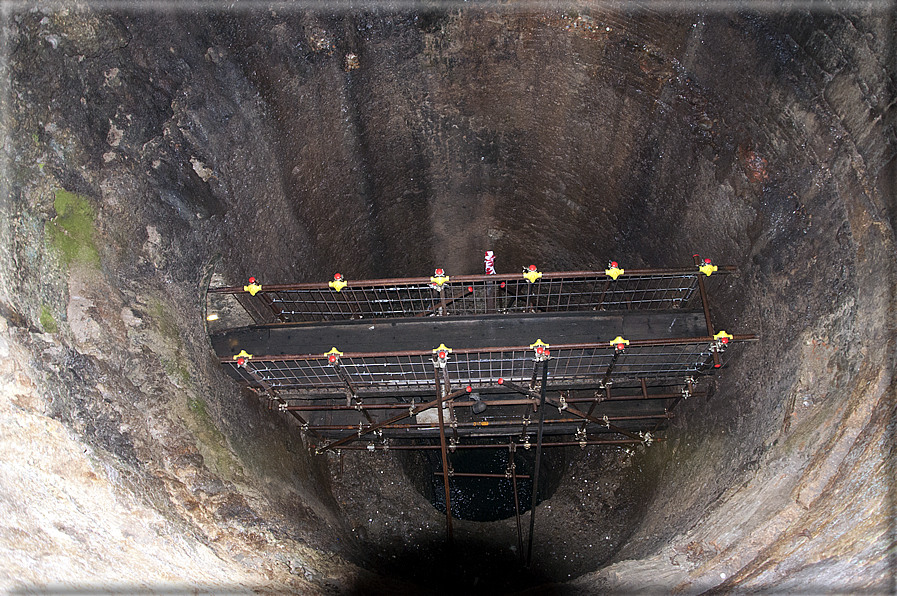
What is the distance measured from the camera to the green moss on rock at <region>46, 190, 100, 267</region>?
117 inches

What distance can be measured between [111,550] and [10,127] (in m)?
2.20

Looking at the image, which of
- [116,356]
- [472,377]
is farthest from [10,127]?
[472,377]

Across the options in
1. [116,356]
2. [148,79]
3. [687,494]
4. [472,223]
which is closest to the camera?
[116,356]

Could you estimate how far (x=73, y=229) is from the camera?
120 inches

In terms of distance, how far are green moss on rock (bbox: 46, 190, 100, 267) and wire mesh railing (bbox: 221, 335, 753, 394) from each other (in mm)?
1121

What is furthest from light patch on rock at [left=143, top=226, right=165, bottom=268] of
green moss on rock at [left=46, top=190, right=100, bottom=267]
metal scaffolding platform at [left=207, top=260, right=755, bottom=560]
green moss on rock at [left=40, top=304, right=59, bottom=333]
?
green moss on rock at [left=40, top=304, right=59, bottom=333]

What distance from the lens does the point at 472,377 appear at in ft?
13.9

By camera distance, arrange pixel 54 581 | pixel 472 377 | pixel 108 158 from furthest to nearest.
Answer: pixel 472 377
pixel 108 158
pixel 54 581

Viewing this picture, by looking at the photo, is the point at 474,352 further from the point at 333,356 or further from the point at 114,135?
the point at 114,135

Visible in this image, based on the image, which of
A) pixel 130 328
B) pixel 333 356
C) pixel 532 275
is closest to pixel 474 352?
pixel 532 275

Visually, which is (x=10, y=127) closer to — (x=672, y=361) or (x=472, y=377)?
(x=472, y=377)

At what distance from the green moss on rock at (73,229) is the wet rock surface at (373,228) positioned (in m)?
0.02

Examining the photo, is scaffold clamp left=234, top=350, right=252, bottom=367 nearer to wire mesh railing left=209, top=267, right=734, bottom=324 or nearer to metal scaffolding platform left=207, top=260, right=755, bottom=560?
metal scaffolding platform left=207, top=260, right=755, bottom=560

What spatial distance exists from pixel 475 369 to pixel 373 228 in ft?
7.31
